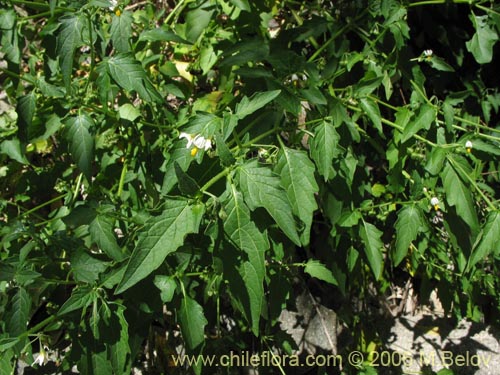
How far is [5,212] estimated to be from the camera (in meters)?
2.59

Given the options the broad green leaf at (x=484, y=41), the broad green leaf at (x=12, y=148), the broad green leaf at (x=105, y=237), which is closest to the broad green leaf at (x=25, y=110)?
the broad green leaf at (x=12, y=148)

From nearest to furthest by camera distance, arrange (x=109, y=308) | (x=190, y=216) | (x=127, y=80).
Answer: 1. (x=190, y=216)
2. (x=109, y=308)
3. (x=127, y=80)

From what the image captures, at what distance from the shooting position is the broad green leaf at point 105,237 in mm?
1774

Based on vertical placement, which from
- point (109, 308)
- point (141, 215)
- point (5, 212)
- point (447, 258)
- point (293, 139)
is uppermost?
point (293, 139)

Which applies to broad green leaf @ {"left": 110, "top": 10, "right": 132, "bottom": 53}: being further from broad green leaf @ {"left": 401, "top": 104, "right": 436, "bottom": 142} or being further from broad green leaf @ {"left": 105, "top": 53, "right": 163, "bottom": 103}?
broad green leaf @ {"left": 401, "top": 104, "right": 436, "bottom": 142}

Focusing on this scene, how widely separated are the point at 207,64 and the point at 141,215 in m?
1.09

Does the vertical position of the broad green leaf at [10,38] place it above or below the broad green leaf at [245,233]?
above

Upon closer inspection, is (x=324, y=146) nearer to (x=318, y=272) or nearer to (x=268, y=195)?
(x=268, y=195)

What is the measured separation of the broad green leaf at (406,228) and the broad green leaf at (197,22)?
4.27 ft

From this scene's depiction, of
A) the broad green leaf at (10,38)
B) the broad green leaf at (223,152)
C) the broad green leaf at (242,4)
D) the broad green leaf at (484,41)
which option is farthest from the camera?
the broad green leaf at (484,41)

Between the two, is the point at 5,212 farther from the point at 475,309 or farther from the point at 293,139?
the point at 475,309

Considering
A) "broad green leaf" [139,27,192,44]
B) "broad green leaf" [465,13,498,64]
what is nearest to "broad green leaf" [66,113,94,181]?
"broad green leaf" [139,27,192,44]

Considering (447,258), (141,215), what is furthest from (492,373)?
(141,215)

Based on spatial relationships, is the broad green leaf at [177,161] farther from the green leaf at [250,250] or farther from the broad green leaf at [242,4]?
the broad green leaf at [242,4]
